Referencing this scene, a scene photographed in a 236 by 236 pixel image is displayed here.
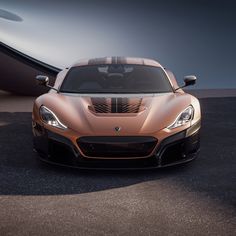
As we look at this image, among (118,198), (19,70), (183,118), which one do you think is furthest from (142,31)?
(118,198)

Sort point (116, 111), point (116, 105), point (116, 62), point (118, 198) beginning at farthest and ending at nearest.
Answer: point (116, 62) < point (116, 105) < point (116, 111) < point (118, 198)

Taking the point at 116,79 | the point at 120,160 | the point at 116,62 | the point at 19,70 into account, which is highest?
the point at 116,62

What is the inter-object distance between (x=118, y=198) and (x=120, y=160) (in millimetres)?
722

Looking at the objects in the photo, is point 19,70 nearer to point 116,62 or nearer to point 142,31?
point 116,62

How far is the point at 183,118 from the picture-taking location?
5.04 metres

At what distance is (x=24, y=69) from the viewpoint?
11594mm

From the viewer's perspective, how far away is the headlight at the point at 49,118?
16.0 feet

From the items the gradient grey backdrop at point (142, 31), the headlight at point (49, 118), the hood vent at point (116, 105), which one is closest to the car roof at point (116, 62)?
the hood vent at point (116, 105)

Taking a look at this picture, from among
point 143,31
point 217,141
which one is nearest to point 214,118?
point 217,141

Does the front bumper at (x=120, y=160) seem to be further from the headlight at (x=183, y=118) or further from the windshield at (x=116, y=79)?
the windshield at (x=116, y=79)

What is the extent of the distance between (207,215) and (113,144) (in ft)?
4.48

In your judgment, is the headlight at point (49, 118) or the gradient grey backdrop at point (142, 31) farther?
the gradient grey backdrop at point (142, 31)

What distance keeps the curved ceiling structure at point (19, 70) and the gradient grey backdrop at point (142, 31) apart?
1.94m

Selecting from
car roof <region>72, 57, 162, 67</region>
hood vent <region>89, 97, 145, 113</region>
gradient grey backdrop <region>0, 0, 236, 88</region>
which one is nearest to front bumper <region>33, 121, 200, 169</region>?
hood vent <region>89, 97, 145, 113</region>
